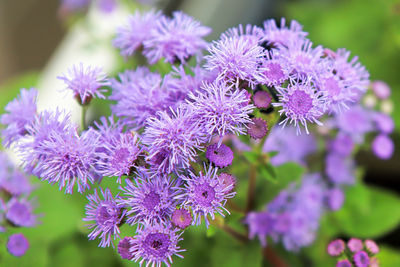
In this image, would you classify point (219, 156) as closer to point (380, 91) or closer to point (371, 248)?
point (371, 248)

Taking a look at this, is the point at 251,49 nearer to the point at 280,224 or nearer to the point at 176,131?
the point at 176,131

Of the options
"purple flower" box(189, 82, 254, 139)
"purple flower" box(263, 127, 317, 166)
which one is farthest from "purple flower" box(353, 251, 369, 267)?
"purple flower" box(263, 127, 317, 166)

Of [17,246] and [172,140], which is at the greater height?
[172,140]

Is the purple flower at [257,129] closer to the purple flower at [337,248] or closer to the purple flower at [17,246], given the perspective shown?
the purple flower at [337,248]

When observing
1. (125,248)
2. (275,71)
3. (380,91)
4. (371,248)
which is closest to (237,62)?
(275,71)

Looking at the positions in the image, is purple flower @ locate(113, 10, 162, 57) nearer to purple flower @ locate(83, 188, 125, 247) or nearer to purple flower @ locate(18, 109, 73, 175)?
A: purple flower @ locate(18, 109, 73, 175)

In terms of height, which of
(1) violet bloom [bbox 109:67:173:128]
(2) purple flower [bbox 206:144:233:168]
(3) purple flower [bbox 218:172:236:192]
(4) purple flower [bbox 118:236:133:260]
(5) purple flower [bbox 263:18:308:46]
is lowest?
(4) purple flower [bbox 118:236:133:260]
